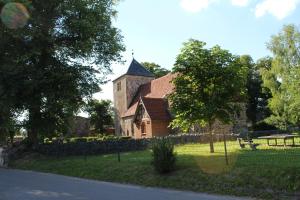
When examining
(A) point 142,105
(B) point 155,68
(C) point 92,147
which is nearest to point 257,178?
(C) point 92,147

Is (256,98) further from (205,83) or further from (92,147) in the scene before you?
(205,83)

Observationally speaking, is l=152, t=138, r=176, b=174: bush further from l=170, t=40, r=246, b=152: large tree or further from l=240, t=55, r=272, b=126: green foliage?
l=240, t=55, r=272, b=126: green foliage

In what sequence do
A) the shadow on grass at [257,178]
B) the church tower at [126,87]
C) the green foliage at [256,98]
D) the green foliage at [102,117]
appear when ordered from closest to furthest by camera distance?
1. the shadow on grass at [257,178]
2. the church tower at [126,87]
3. the green foliage at [256,98]
4. the green foliage at [102,117]

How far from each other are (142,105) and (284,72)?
59.2 feet

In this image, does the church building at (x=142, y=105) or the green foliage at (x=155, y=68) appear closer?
the church building at (x=142, y=105)

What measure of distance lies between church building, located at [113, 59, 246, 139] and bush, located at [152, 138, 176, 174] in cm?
2671

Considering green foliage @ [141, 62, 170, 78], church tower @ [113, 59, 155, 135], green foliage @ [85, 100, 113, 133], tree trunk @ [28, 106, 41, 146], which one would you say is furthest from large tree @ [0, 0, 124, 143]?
green foliage @ [141, 62, 170, 78]

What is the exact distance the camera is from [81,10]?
33.3 meters

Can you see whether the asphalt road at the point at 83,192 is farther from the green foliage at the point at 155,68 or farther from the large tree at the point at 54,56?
the green foliage at the point at 155,68

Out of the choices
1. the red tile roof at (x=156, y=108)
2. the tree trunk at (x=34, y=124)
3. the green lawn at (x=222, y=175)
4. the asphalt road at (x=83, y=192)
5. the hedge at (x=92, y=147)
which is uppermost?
the red tile roof at (x=156, y=108)

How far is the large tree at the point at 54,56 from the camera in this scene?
31422 millimetres

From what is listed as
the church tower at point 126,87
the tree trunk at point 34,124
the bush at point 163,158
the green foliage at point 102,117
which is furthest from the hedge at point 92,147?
the green foliage at point 102,117

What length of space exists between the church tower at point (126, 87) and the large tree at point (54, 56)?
30.0 meters

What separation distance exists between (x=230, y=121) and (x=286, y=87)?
1154 inches
